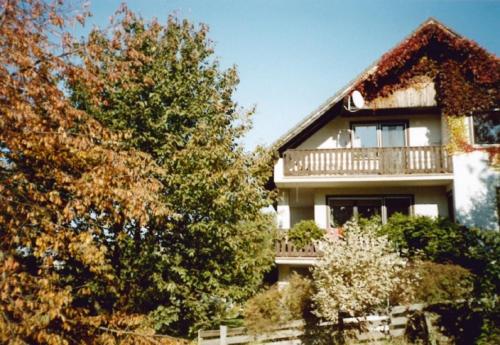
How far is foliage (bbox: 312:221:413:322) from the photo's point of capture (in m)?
11.5

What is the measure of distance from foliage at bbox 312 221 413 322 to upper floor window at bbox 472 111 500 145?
8040mm

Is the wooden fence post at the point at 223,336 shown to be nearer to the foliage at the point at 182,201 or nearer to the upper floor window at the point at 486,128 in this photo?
the foliage at the point at 182,201

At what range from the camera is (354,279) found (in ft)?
38.4

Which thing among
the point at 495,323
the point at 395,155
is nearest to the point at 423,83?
the point at 395,155

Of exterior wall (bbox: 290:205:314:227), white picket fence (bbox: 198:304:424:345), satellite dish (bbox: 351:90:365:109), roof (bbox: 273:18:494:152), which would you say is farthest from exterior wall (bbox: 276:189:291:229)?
white picket fence (bbox: 198:304:424:345)

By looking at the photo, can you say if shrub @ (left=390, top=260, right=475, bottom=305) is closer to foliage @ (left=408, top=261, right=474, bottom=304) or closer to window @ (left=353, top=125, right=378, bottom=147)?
foliage @ (left=408, top=261, right=474, bottom=304)

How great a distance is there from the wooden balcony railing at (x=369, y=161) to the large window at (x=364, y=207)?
1704 millimetres

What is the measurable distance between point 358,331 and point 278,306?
272 cm

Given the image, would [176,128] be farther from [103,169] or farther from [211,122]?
[103,169]

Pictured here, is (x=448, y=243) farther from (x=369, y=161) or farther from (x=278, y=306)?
(x=278, y=306)

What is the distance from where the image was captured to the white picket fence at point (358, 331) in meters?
12.2

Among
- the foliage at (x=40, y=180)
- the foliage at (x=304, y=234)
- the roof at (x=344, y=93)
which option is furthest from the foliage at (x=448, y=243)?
the foliage at (x=40, y=180)

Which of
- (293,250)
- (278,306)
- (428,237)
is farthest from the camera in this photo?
(293,250)

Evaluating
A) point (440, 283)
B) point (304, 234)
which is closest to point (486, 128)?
point (440, 283)
